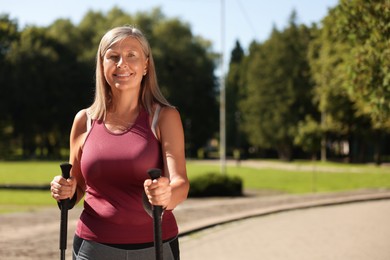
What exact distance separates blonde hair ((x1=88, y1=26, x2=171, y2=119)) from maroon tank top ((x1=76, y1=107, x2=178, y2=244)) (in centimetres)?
15

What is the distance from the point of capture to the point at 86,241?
9.43 ft

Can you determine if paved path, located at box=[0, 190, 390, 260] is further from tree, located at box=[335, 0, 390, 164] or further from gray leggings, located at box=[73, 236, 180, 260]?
gray leggings, located at box=[73, 236, 180, 260]

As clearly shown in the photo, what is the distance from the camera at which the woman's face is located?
2.90m

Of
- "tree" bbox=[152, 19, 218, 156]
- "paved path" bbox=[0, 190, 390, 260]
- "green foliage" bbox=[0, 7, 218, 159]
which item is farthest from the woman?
"tree" bbox=[152, 19, 218, 156]

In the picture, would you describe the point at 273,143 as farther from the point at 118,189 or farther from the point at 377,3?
the point at 118,189

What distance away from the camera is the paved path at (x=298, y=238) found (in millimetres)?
10727

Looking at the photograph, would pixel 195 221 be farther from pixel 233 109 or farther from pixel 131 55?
pixel 233 109

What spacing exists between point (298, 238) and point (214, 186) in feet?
41.1

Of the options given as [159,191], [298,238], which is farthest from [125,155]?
[298,238]

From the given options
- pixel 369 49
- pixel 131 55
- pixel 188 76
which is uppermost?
pixel 188 76

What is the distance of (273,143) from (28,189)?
141 ft

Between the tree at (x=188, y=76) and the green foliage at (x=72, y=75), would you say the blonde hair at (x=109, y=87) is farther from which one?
the tree at (x=188, y=76)

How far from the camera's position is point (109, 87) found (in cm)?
306

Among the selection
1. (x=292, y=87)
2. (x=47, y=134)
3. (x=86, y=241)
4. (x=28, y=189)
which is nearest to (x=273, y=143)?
(x=292, y=87)
